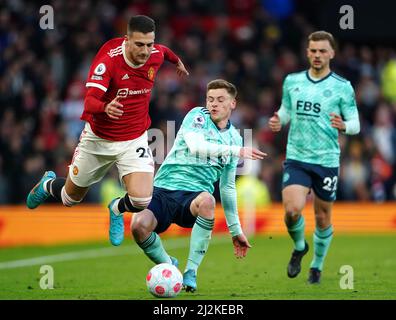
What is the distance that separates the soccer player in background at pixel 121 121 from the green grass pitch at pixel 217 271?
0.99 m

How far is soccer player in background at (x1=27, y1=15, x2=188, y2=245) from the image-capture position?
33.0ft

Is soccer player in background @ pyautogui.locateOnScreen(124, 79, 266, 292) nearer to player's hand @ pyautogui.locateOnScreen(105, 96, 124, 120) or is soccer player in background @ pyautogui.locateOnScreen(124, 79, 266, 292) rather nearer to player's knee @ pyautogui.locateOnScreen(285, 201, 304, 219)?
player's hand @ pyautogui.locateOnScreen(105, 96, 124, 120)

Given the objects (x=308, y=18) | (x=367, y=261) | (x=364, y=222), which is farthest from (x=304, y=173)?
(x=308, y=18)

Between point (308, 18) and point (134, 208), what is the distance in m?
13.4

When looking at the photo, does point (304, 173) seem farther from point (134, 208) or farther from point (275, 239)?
point (275, 239)

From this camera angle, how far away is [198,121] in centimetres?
1020

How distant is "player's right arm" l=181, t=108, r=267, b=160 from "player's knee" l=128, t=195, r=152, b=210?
2.40 feet

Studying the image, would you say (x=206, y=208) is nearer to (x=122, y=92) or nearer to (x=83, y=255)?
(x=122, y=92)

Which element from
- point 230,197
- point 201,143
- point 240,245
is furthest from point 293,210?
point 201,143

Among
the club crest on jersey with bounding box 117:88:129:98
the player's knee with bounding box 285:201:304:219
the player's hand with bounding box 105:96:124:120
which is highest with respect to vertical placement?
the club crest on jersey with bounding box 117:88:129:98

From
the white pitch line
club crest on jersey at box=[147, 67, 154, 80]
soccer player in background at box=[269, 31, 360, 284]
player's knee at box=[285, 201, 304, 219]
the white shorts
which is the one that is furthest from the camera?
the white pitch line

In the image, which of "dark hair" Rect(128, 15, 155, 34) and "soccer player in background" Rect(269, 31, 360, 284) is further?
"soccer player in background" Rect(269, 31, 360, 284)

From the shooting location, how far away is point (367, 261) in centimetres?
1388
